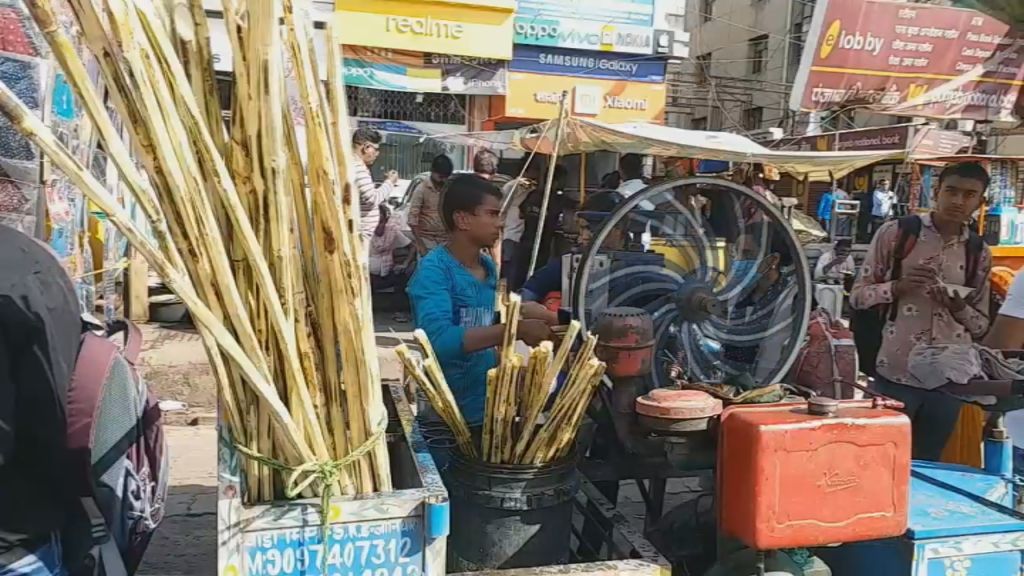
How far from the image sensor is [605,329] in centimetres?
232

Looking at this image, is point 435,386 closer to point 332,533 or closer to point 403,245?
point 332,533

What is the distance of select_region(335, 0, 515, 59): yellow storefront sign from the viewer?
915 centimetres

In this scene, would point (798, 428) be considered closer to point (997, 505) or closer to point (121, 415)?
point (997, 505)

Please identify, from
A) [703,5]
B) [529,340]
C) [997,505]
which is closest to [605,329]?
[529,340]

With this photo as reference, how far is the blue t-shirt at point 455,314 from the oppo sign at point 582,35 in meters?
8.21

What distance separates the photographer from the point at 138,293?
19.4ft

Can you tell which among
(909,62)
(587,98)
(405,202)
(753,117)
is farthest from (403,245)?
(753,117)

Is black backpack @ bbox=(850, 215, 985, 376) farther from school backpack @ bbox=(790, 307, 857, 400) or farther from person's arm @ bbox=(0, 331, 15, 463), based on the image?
person's arm @ bbox=(0, 331, 15, 463)

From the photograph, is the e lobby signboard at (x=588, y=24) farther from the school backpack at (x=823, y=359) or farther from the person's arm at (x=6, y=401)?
the person's arm at (x=6, y=401)

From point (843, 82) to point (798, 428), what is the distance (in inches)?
88.7

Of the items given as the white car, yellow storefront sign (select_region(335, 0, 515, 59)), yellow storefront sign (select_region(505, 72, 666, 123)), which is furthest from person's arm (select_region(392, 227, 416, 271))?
yellow storefront sign (select_region(505, 72, 666, 123))

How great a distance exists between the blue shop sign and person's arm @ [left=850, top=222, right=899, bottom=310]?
7.38 metres

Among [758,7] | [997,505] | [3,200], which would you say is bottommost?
[997,505]

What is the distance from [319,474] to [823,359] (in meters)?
1.74
